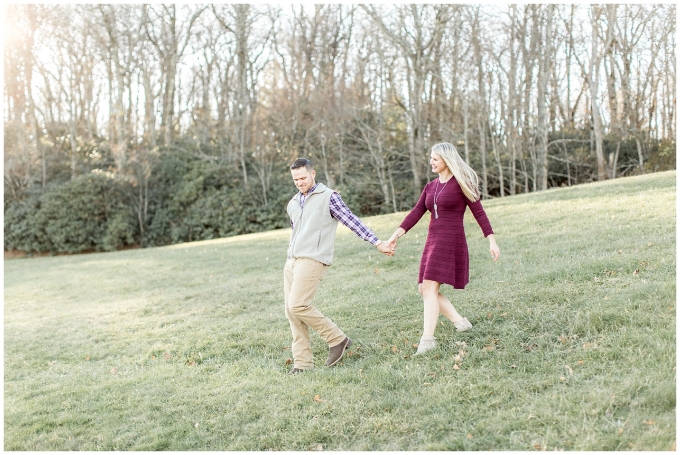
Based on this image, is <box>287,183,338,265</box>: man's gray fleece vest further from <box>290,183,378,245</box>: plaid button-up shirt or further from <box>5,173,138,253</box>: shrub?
<box>5,173,138,253</box>: shrub

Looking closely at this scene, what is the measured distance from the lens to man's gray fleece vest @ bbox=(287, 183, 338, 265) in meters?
5.48

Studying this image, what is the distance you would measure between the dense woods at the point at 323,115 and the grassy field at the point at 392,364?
1409cm

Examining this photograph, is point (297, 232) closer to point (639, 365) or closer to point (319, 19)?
point (639, 365)

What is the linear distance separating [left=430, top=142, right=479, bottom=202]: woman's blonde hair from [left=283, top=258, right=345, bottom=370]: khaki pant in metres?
1.47

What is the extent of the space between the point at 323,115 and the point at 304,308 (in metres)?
20.8

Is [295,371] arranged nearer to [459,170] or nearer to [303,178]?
[303,178]

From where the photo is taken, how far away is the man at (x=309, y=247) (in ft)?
18.0

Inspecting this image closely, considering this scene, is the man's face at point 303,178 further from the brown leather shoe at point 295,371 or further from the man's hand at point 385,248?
the brown leather shoe at point 295,371

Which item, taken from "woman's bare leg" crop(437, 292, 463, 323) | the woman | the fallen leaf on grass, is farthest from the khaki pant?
the fallen leaf on grass

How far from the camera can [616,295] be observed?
6.05 meters

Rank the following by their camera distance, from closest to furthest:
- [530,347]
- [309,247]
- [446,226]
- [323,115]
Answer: [530,347] < [309,247] < [446,226] < [323,115]

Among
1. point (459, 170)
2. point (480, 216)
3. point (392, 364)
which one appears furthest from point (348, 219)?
point (392, 364)

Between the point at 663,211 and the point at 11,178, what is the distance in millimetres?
27055

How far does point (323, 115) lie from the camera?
83.9ft
